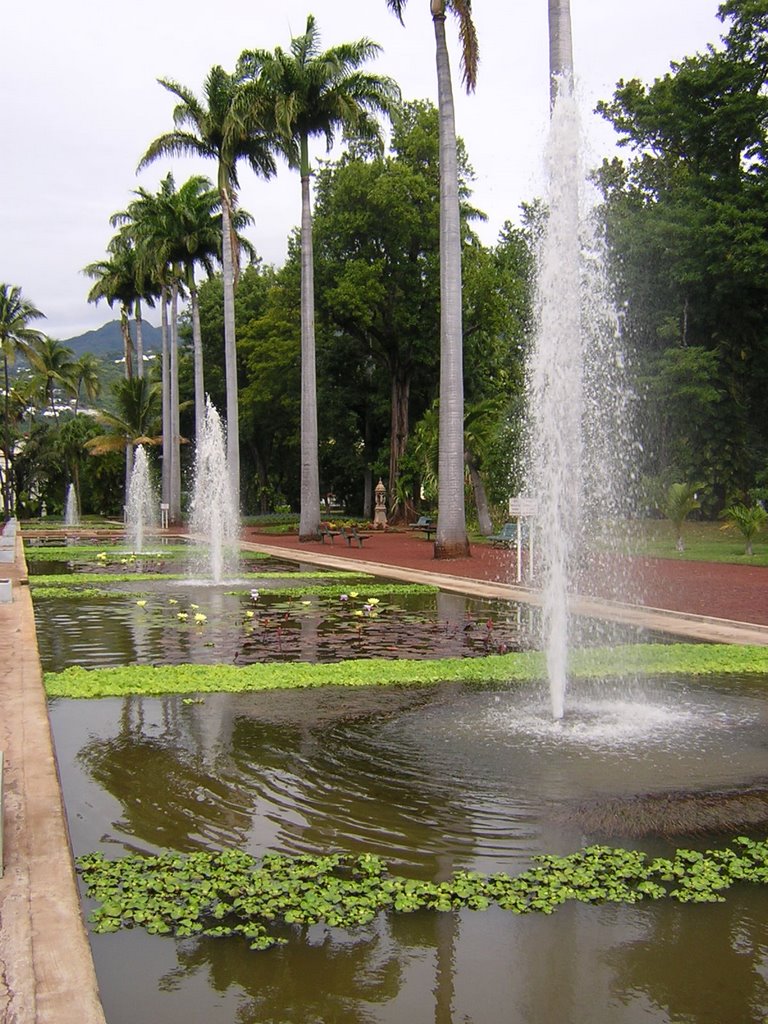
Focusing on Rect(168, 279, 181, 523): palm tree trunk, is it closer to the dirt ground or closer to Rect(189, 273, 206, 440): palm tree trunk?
Rect(189, 273, 206, 440): palm tree trunk

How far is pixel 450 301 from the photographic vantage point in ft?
80.9

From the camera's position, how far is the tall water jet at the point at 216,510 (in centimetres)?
2255

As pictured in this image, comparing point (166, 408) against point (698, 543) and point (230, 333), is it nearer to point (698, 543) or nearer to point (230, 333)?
point (230, 333)

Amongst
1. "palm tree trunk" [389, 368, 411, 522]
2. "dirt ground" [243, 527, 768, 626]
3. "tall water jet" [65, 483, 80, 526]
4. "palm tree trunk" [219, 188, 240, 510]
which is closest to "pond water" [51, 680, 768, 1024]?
"dirt ground" [243, 527, 768, 626]

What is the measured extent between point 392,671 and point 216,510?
13.7 meters

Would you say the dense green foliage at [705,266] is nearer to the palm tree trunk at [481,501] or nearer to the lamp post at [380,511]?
the palm tree trunk at [481,501]

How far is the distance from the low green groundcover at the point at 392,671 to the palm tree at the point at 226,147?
28.9 metres

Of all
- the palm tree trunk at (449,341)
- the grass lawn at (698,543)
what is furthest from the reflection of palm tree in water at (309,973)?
the grass lawn at (698,543)

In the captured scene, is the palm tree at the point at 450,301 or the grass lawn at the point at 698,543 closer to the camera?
the palm tree at the point at 450,301

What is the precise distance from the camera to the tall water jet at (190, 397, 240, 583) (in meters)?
22.5

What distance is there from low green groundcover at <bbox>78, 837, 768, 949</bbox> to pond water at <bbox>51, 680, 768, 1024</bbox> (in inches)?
4.0

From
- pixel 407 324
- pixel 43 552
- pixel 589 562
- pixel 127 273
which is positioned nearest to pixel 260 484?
pixel 127 273

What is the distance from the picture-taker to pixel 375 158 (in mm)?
44188

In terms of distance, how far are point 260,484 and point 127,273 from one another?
14.4m
